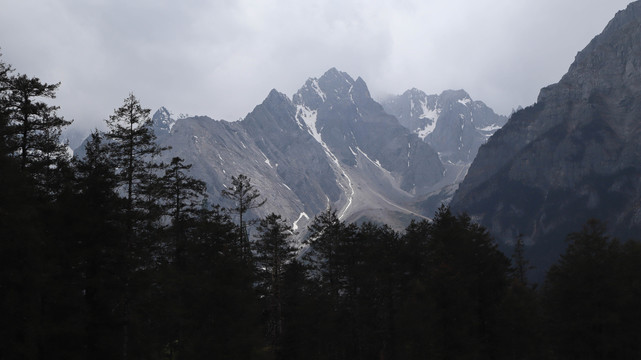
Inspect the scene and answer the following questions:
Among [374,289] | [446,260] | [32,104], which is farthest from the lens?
[374,289]

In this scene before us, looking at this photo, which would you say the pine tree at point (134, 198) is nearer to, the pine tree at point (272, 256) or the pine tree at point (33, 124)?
the pine tree at point (33, 124)

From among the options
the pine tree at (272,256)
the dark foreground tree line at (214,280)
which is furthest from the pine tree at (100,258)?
the pine tree at (272,256)

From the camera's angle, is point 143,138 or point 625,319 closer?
point 143,138

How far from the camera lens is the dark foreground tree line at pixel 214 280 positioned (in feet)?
77.9

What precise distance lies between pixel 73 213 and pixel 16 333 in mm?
6739

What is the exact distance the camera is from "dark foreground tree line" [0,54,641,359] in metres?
23.7

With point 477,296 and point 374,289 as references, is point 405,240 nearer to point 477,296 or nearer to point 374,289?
point 374,289

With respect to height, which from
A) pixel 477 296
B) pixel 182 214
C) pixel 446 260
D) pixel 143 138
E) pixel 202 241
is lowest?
pixel 477 296

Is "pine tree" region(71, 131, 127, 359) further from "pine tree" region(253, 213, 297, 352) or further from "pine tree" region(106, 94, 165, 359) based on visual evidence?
"pine tree" region(253, 213, 297, 352)

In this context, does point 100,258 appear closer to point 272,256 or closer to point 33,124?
point 33,124

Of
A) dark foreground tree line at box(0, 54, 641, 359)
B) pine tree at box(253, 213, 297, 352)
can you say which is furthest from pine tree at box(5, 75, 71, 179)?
pine tree at box(253, 213, 297, 352)

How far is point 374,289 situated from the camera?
4578 cm

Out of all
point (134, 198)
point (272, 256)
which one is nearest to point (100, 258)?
point (134, 198)

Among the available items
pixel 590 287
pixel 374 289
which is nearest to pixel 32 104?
pixel 374 289
